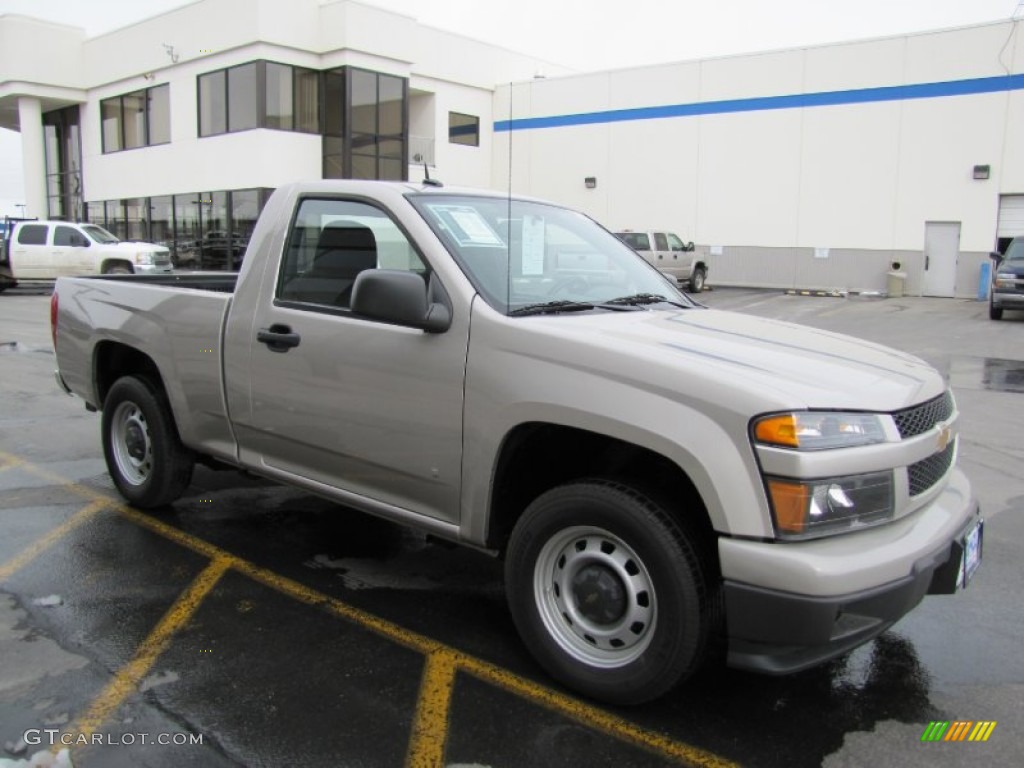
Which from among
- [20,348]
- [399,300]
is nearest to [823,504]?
[399,300]

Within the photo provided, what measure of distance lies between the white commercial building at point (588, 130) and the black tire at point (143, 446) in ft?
77.5

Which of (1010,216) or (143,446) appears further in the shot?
(1010,216)

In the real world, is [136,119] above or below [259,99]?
above

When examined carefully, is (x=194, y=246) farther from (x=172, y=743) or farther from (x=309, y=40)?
(x=172, y=743)

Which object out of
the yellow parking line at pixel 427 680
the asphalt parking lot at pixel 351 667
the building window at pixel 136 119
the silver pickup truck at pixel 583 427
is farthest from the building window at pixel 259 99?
the yellow parking line at pixel 427 680

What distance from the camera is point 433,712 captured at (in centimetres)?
308

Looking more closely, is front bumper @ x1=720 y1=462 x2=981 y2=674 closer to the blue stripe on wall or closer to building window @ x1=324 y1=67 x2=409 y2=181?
the blue stripe on wall

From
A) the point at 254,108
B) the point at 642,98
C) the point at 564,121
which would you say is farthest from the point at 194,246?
the point at 642,98

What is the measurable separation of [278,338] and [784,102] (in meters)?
26.9

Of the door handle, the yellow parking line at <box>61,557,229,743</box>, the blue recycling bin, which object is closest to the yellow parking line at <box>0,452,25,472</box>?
the yellow parking line at <box>61,557,229,743</box>

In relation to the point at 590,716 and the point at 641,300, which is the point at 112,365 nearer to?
the point at 641,300

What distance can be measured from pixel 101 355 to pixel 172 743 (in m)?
3.34

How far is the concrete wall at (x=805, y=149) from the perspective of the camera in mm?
24734

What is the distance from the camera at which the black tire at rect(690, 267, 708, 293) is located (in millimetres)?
27031
